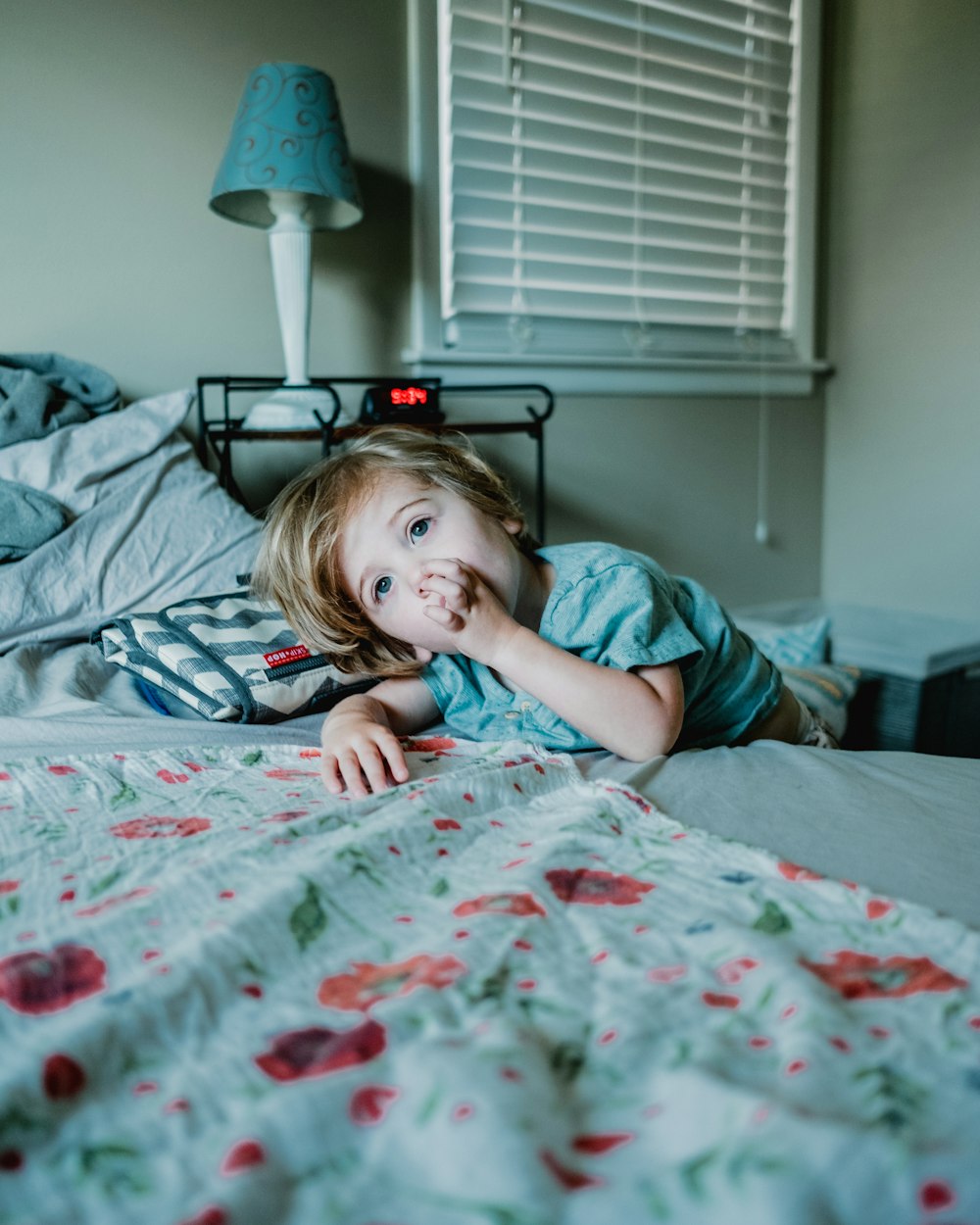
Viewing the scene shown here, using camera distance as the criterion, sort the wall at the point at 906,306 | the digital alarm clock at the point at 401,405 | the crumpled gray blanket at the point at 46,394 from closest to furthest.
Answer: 1. the crumpled gray blanket at the point at 46,394
2. the digital alarm clock at the point at 401,405
3. the wall at the point at 906,306

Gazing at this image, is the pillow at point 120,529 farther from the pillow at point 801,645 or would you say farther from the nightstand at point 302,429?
the pillow at point 801,645

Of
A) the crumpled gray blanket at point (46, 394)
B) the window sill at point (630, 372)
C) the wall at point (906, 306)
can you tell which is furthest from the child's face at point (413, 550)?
the wall at point (906, 306)

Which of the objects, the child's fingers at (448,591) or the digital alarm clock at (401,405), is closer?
the child's fingers at (448,591)

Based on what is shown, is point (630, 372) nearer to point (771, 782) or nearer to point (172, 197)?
point (172, 197)

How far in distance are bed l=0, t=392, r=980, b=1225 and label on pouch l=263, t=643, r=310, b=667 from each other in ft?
0.80

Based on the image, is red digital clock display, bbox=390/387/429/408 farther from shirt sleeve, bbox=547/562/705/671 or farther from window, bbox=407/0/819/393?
shirt sleeve, bbox=547/562/705/671

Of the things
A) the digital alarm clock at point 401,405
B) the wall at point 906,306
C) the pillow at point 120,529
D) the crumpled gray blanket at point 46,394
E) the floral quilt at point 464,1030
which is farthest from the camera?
the wall at point 906,306

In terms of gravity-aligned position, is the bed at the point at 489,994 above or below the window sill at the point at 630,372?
below

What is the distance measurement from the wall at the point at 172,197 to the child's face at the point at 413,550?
0.97 m

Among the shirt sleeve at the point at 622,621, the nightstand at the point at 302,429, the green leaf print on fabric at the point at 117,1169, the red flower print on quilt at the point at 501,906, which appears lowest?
the green leaf print on fabric at the point at 117,1169

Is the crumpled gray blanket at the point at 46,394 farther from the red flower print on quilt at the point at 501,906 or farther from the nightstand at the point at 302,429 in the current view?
the red flower print on quilt at the point at 501,906

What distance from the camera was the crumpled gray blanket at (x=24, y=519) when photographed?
126 cm

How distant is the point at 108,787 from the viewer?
2.64 feet

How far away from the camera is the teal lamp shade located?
62.7 inches
